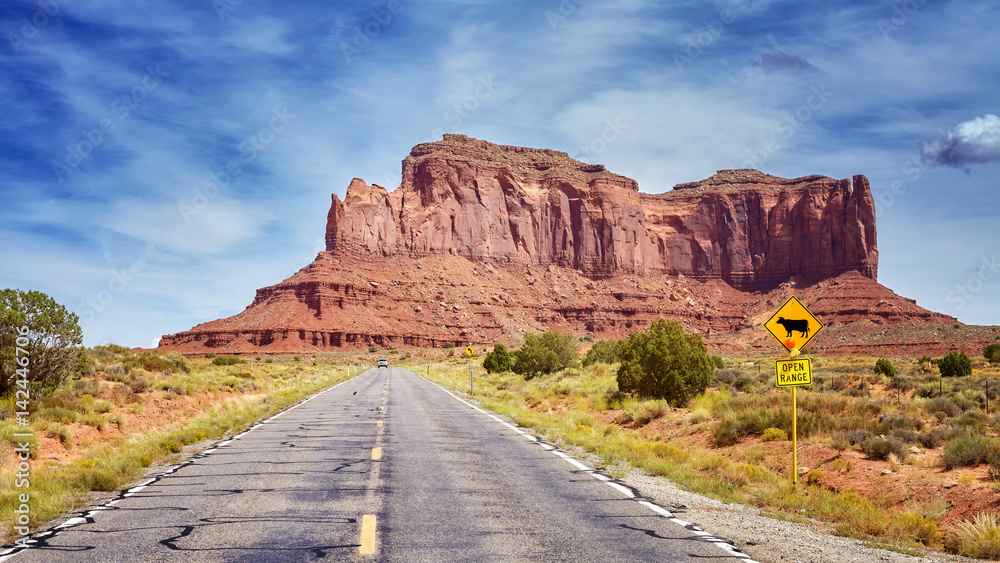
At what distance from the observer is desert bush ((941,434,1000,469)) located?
412 inches

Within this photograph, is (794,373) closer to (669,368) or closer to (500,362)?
(669,368)

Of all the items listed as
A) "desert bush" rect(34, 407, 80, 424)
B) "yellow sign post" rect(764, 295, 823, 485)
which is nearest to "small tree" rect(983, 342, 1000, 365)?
"yellow sign post" rect(764, 295, 823, 485)

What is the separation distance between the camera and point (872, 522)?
794cm

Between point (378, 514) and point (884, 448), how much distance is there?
359 inches

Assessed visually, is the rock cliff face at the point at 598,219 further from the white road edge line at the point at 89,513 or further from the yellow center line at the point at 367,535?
the yellow center line at the point at 367,535

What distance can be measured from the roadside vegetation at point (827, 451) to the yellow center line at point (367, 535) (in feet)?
16.7

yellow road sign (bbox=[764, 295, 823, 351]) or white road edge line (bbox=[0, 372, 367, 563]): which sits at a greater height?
yellow road sign (bbox=[764, 295, 823, 351])

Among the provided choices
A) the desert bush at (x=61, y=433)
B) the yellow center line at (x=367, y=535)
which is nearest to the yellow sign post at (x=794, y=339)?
the yellow center line at (x=367, y=535)

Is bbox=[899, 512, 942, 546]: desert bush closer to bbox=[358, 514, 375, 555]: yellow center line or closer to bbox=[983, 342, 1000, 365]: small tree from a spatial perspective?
bbox=[358, 514, 375, 555]: yellow center line

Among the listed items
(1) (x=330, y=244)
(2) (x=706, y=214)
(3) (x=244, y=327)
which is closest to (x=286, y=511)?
(3) (x=244, y=327)

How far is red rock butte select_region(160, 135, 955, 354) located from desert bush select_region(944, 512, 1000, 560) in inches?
3814

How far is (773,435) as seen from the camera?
14.0 metres

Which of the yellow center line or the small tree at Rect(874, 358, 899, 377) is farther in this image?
the small tree at Rect(874, 358, 899, 377)

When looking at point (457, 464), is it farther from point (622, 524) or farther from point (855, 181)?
point (855, 181)
